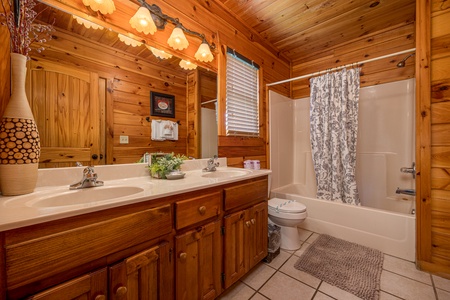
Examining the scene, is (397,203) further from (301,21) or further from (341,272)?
(301,21)

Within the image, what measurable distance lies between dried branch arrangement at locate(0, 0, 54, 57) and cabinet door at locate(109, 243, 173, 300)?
1.07 m

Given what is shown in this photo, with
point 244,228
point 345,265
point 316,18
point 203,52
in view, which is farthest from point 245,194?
point 316,18

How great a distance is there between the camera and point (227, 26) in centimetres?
205

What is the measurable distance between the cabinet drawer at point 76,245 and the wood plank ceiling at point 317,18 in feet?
7.17

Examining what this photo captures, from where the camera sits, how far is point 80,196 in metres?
0.96

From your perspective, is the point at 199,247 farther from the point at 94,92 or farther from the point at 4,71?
the point at 4,71

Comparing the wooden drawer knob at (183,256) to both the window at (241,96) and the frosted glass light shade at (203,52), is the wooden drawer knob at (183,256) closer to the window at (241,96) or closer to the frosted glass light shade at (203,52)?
the window at (241,96)

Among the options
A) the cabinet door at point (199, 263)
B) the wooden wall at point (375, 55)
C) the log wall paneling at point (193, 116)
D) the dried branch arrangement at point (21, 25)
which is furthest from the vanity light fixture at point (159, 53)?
the wooden wall at point (375, 55)

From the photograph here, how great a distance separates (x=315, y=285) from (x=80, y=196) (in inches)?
65.0

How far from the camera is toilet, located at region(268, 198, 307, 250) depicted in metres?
1.79

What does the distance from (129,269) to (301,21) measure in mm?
2765

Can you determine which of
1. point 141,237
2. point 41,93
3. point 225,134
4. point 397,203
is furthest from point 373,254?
point 41,93

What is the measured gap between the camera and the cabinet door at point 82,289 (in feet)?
2.04

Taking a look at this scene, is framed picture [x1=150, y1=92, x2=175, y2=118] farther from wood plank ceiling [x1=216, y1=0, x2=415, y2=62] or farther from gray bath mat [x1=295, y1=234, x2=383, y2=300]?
gray bath mat [x1=295, y1=234, x2=383, y2=300]
